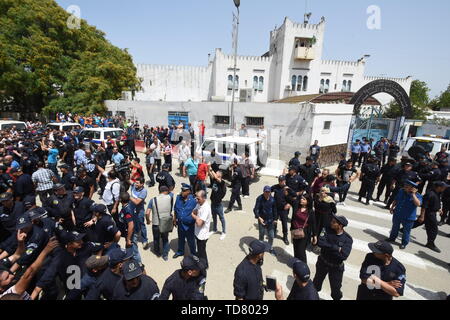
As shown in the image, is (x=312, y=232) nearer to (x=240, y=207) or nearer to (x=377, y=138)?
(x=240, y=207)

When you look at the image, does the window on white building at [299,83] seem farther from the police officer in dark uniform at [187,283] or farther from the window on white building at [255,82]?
the police officer in dark uniform at [187,283]

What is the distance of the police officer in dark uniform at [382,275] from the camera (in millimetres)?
2871

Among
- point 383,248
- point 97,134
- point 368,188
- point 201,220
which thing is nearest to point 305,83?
point 368,188

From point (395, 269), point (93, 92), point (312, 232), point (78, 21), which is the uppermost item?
point (78, 21)

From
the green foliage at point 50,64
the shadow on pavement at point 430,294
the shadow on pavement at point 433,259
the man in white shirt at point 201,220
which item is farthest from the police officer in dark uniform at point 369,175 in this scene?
the green foliage at point 50,64

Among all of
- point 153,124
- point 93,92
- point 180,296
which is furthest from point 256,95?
point 180,296

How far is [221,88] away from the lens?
100 ft

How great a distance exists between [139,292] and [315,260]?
394 centimetres

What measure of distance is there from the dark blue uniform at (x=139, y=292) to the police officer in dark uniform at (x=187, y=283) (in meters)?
0.12

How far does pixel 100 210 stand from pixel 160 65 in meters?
32.1

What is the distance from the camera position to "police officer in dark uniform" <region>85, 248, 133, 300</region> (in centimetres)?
270

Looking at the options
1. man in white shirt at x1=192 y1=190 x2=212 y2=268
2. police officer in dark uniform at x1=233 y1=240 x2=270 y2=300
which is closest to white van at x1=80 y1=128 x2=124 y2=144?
man in white shirt at x1=192 y1=190 x2=212 y2=268

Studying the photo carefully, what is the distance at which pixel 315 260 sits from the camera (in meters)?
5.04

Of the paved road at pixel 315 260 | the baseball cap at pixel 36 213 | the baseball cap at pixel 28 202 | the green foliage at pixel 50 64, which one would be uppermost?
the green foliage at pixel 50 64
